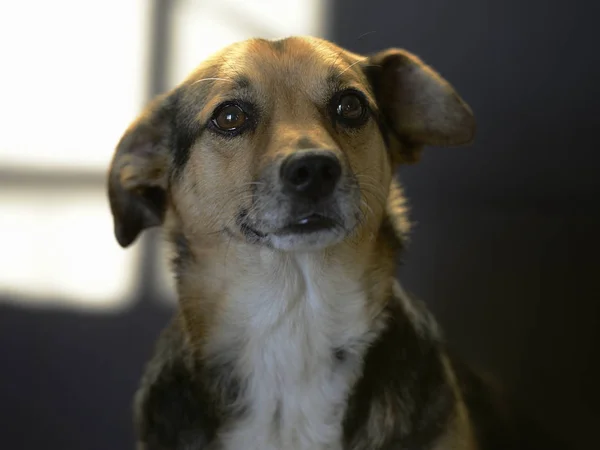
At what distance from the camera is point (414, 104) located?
1.67 metres

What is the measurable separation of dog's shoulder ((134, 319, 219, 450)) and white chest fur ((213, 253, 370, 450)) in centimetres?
7

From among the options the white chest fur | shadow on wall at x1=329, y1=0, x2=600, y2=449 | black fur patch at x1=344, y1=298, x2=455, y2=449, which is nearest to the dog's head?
the white chest fur

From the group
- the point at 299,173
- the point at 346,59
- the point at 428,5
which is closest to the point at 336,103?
the point at 346,59

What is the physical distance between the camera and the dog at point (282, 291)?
1.46 m

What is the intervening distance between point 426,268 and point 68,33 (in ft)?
4.52

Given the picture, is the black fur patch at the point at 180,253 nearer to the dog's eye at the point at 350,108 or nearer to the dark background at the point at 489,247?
the dog's eye at the point at 350,108

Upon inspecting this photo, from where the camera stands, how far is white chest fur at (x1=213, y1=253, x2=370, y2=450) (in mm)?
1453

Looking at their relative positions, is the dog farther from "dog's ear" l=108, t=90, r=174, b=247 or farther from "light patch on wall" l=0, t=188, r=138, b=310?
"light patch on wall" l=0, t=188, r=138, b=310

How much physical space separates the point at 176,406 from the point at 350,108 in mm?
776

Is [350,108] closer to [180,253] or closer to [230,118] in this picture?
[230,118]

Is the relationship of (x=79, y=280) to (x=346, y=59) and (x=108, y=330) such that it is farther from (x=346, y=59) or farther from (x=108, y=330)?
(x=346, y=59)

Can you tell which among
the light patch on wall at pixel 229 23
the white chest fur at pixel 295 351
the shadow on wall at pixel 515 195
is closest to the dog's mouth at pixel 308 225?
the white chest fur at pixel 295 351

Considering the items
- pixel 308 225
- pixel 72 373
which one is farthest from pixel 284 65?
pixel 72 373

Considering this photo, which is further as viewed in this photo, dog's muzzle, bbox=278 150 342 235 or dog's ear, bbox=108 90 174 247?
dog's ear, bbox=108 90 174 247
